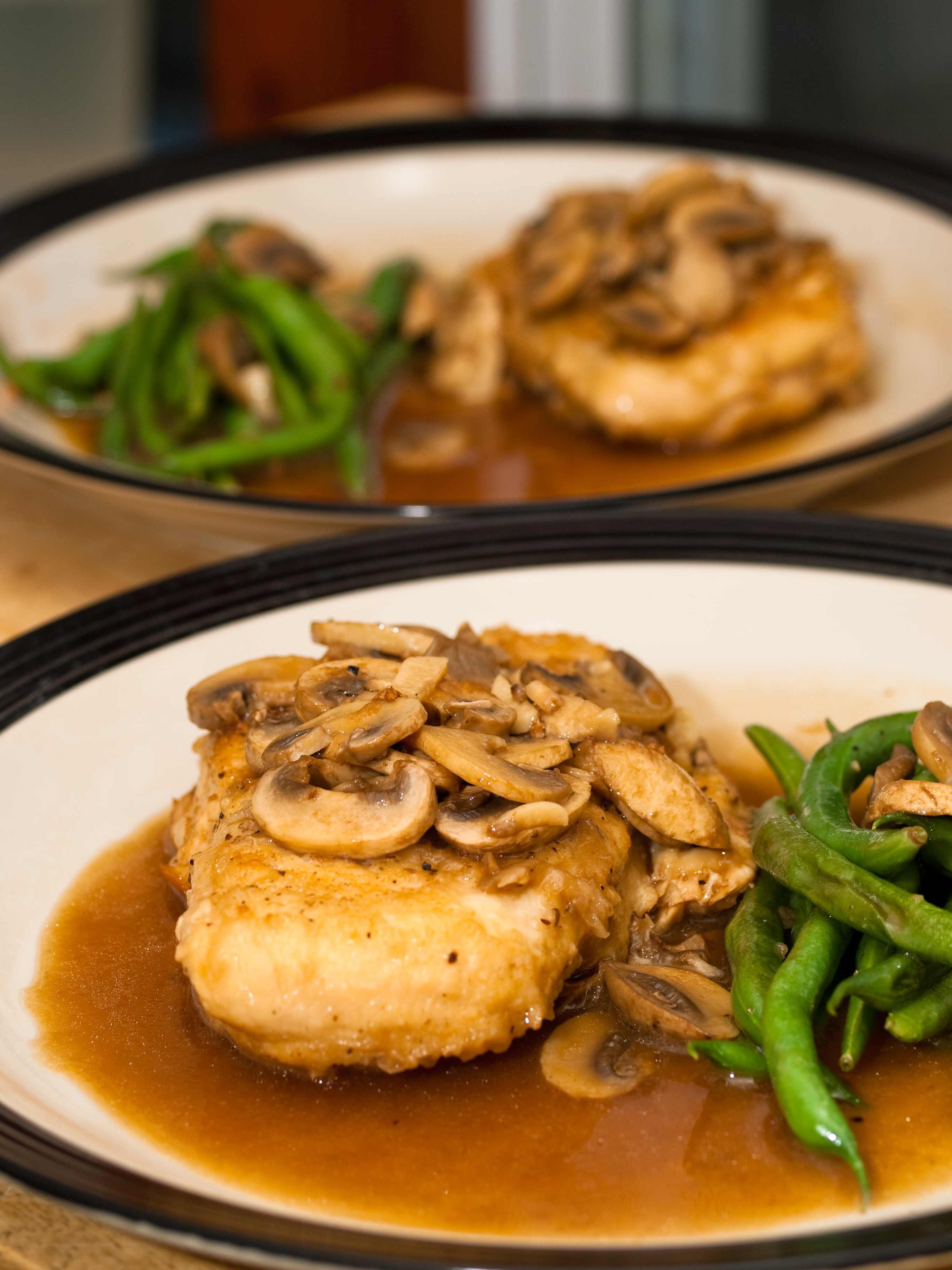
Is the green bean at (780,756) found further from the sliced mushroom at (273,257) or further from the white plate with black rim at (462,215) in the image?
the sliced mushroom at (273,257)

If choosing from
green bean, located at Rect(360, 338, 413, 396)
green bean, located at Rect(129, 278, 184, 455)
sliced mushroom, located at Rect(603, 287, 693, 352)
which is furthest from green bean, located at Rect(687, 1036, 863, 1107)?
green bean, located at Rect(360, 338, 413, 396)

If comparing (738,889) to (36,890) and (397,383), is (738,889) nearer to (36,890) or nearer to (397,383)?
(36,890)

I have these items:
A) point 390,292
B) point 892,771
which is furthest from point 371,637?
point 390,292

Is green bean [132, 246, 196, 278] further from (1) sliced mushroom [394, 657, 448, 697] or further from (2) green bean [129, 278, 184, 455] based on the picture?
(1) sliced mushroom [394, 657, 448, 697]

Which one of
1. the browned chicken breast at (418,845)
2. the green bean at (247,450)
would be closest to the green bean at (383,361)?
the green bean at (247,450)

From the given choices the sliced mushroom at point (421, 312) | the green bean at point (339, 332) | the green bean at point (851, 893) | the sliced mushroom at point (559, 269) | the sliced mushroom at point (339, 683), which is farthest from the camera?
the sliced mushroom at point (421, 312)

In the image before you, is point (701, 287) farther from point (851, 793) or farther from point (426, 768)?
point (426, 768)
